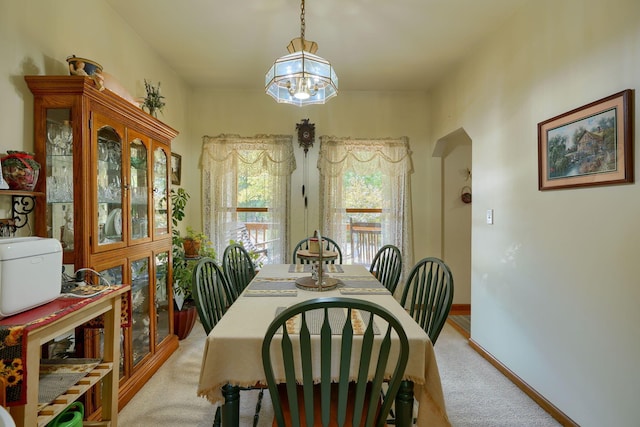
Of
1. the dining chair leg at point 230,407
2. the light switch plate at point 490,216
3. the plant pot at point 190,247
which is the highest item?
the light switch plate at point 490,216

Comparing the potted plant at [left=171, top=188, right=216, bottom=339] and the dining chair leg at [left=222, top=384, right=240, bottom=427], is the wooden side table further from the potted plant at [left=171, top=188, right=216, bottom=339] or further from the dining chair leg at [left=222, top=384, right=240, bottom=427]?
the potted plant at [left=171, top=188, right=216, bottom=339]

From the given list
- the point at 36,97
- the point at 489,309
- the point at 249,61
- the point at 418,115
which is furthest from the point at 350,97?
the point at 36,97

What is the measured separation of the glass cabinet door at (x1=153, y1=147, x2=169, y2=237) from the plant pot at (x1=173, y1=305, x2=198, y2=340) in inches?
32.3

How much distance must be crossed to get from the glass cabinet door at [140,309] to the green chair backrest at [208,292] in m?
0.70

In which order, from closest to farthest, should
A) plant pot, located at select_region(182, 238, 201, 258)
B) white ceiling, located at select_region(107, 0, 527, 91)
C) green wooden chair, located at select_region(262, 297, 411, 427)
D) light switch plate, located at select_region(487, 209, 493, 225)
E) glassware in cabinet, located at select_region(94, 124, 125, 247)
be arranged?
green wooden chair, located at select_region(262, 297, 411, 427)
glassware in cabinet, located at select_region(94, 124, 125, 247)
white ceiling, located at select_region(107, 0, 527, 91)
light switch plate, located at select_region(487, 209, 493, 225)
plant pot, located at select_region(182, 238, 201, 258)

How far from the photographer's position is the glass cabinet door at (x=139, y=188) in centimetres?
220

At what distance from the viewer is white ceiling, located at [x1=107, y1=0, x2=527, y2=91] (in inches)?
90.7

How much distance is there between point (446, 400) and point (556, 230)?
4.17 feet

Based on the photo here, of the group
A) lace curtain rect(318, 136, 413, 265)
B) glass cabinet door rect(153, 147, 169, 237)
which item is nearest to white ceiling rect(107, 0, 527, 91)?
lace curtain rect(318, 136, 413, 265)

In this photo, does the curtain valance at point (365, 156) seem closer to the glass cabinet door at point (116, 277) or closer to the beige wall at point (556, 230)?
the beige wall at point (556, 230)

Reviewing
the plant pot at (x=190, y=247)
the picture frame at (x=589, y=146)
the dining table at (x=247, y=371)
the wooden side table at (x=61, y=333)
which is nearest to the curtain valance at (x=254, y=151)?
the plant pot at (x=190, y=247)

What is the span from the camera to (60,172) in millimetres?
1699

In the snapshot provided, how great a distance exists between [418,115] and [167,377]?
370 centimetres

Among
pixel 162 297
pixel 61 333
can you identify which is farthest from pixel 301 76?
pixel 162 297
